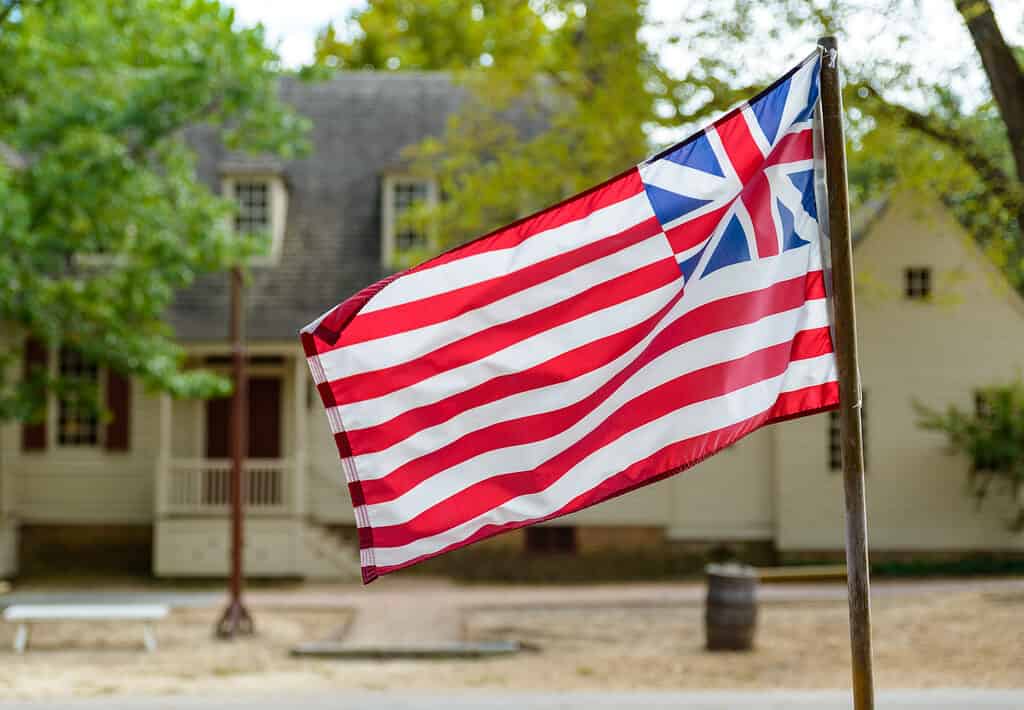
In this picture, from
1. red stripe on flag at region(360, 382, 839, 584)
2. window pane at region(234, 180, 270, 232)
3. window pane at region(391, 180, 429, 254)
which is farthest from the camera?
window pane at region(391, 180, 429, 254)

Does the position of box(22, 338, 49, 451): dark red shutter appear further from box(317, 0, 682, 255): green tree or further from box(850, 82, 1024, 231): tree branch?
box(850, 82, 1024, 231): tree branch

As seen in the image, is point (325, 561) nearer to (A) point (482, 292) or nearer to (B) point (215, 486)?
(B) point (215, 486)

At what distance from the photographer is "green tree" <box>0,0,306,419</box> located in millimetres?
16812

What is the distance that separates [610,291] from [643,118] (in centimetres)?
1306

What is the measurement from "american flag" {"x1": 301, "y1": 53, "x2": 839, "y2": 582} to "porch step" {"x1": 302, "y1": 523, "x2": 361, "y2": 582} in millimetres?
17384

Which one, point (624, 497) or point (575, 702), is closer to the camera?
point (575, 702)

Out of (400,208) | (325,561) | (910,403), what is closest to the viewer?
(325,561)

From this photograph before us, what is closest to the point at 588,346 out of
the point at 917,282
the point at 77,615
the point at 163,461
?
the point at 77,615

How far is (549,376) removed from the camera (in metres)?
4.89

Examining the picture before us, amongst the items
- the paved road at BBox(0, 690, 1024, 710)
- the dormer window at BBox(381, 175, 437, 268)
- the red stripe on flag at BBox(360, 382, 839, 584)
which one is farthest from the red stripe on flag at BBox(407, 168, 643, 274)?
the dormer window at BBox(381, 175, 437, 268)

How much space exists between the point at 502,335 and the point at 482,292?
0.60 ft

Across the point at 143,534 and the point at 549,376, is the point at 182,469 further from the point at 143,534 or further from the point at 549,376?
the point at 549,376

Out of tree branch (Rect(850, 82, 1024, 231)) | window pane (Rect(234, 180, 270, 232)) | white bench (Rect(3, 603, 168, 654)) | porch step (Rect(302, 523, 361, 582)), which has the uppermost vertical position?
window pane (Rect(234, 180, 270, 232))

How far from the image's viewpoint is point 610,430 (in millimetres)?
4836
